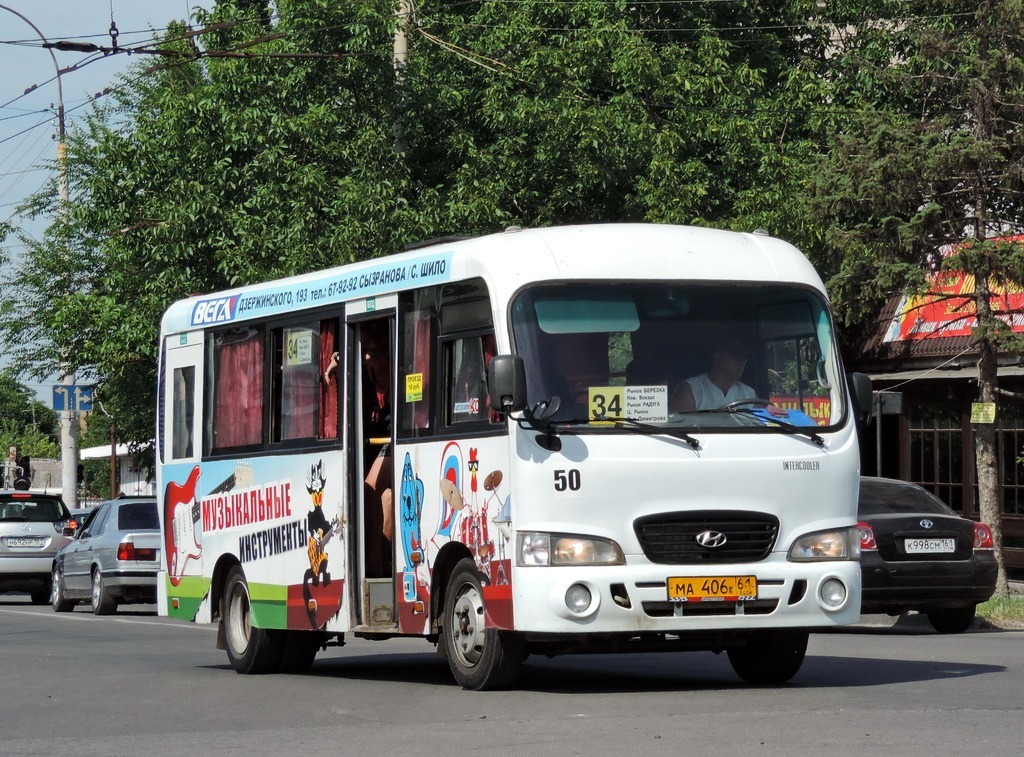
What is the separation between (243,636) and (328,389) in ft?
7.81

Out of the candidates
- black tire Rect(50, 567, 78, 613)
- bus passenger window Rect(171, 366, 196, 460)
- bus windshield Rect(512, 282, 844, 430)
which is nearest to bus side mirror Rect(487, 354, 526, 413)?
bus windshield Rect(512, 282, 844, 430)

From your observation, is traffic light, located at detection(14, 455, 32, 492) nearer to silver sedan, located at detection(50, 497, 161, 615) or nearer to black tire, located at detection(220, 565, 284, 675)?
silver sedan, located at detection(50, 497, 161, 615)

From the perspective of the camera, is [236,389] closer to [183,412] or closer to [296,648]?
[183,412]

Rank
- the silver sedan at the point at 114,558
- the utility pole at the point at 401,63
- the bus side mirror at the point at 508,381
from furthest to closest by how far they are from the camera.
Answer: the utility pole at the point at 401,63 → the silver sedan at the point at 114,558 → the bus side mirror at the point at 508,381

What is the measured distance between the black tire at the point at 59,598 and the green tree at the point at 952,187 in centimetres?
1206

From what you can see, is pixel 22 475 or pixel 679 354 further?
pixel 22 475

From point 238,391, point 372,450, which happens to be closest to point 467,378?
point 372,450

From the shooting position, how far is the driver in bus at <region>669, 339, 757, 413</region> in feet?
37.4

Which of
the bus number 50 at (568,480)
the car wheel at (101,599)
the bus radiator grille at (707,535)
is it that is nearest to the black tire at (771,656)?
the bus radiator grille at (707,535)

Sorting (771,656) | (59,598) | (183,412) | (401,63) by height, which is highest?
(401,63)

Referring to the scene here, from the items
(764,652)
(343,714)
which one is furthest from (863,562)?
(343,714)

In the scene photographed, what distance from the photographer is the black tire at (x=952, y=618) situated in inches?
741

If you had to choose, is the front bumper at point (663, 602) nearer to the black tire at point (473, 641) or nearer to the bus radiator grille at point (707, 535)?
the bus radiator grille at point (707, 535)

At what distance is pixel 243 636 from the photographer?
14859 millimetres
